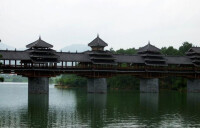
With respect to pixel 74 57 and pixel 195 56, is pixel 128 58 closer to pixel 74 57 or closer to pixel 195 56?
pixel 74 57

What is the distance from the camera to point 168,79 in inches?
3893

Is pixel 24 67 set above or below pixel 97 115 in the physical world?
above

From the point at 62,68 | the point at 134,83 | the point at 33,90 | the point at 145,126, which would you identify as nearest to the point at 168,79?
the point at 134,83

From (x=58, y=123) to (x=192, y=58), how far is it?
5896 cm

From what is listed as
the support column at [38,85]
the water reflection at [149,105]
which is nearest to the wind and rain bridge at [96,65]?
the support column at [38,85]

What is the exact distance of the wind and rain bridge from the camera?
214 ft

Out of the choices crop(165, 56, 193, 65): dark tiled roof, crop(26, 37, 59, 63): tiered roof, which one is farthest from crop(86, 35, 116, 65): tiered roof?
crop(165, 56, 193, 65): dark tiled roof

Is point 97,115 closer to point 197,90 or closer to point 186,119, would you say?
point 186,119

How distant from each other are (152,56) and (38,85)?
28.0 m

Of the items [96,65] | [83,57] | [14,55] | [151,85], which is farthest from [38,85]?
[151,85]

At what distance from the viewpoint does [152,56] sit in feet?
261

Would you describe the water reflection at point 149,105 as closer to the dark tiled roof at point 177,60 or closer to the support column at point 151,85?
the support column at point 151,85

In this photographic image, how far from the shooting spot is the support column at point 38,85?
213 ft

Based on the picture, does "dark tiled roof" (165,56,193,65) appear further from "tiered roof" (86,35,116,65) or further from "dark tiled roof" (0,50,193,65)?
"tiered roof" (86,35,116,65)
